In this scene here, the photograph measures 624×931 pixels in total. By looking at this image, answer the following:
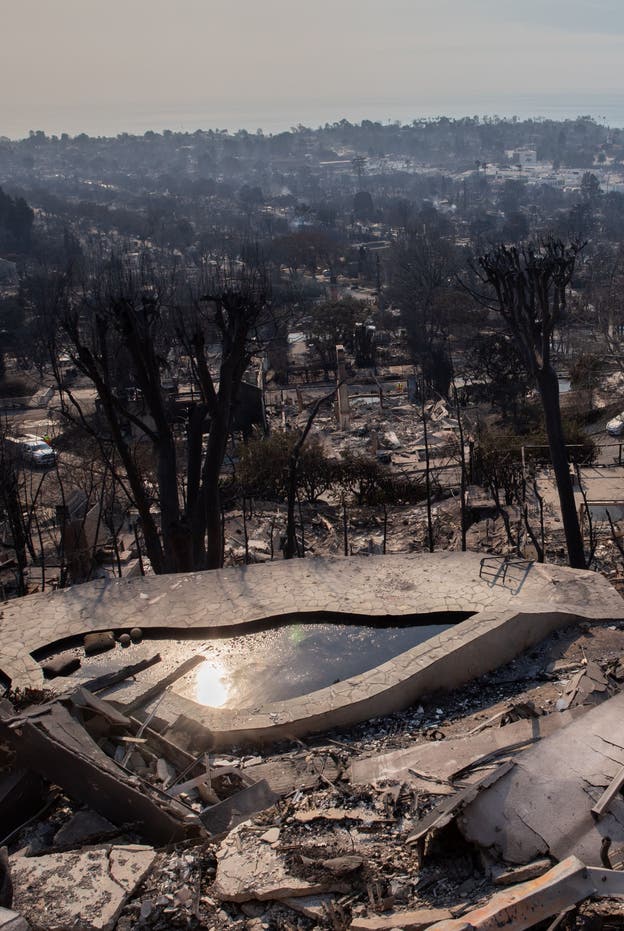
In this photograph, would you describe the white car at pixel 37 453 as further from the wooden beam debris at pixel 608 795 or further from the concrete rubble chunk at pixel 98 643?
the wooden beam debris at pixel 608 795

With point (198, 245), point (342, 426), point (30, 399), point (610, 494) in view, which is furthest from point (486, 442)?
point (198, 245)

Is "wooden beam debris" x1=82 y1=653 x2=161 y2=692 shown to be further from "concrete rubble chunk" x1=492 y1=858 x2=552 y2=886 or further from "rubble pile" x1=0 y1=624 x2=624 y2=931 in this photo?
"concrete rubble chunk" x1=492 y1=858 x2=552 y2=886

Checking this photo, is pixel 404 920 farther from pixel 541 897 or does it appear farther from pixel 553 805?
pixel 553 805

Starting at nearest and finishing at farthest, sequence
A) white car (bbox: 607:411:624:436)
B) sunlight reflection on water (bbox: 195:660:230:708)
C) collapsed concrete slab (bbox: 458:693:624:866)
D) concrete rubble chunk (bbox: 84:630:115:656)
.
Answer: collapsed concrete slab (bbox: 458:693:624:866) → sunlight reflection on water (bbox: 195:660:230:708) → concrete rubble chunk (bbox: 84:630:115:656) → white car (bbox: 607:411:624:436)

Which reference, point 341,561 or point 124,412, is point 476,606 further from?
point 124,412

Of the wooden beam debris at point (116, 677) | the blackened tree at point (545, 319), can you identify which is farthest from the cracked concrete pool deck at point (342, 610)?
the blackened tree at point (545, 319)

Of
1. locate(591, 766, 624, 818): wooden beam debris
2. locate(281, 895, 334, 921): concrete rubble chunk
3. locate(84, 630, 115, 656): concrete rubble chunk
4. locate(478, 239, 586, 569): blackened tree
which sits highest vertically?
locate(478, 239, 586, 569): blackened tree

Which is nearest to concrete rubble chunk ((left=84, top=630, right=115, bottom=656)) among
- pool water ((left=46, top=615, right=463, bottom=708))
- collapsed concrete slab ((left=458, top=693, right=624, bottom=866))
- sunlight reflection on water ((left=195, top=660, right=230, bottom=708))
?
pool water ((left=46, top=615, right=463, bottom=708))
